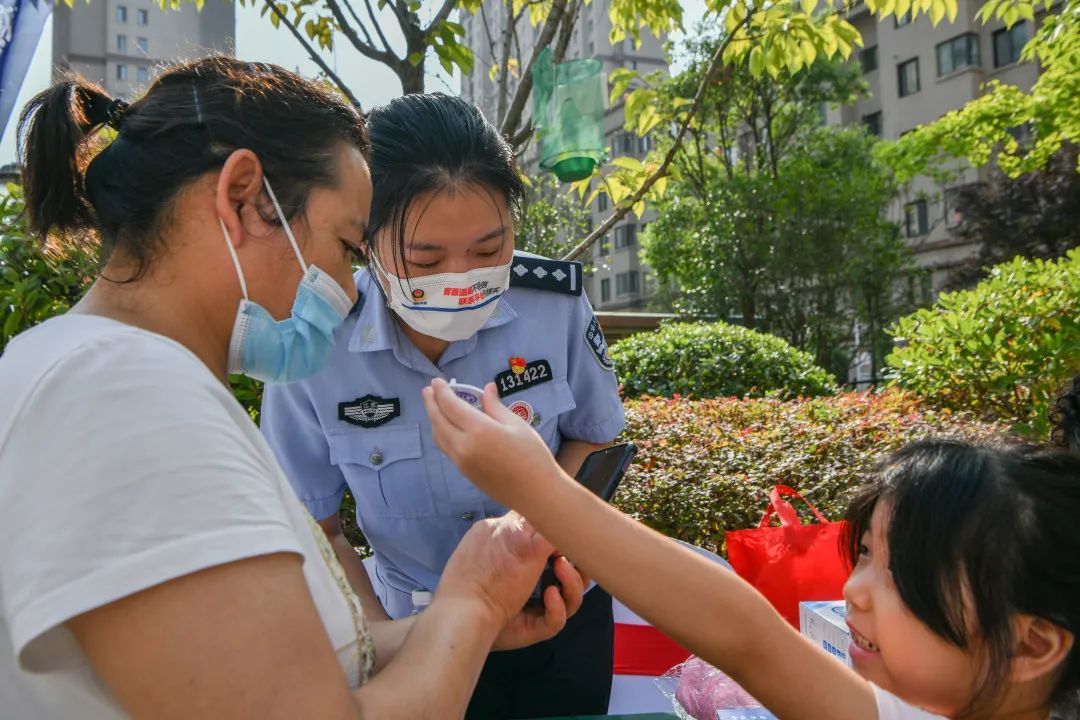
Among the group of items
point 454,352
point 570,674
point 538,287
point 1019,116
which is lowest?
point 570,674

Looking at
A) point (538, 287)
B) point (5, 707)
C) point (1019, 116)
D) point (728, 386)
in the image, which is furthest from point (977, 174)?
point (5, 707)

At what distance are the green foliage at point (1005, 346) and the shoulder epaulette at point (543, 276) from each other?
3138mm

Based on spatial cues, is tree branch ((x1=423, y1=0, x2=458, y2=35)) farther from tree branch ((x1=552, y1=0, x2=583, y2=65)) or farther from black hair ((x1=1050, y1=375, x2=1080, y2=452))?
black hair ((x1=1050, y1=375, x2=1080, y2=452))

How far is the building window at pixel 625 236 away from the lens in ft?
137

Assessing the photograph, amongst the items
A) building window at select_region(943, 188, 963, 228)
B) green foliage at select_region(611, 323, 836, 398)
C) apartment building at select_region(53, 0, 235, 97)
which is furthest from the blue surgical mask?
apartment building at select_region(53, 0, 235, 97)

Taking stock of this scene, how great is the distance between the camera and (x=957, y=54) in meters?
25.7

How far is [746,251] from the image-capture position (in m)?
15.4

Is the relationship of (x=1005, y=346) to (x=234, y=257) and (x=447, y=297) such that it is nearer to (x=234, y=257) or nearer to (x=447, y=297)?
(x=447, y=297)

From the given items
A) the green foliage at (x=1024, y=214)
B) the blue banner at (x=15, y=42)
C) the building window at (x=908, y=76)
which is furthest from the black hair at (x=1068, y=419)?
the building window at (x=908, y=76)

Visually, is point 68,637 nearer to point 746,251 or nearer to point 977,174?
point 746,251

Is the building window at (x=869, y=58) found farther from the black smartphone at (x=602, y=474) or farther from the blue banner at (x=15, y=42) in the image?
the black smartphone at (x=602, y=474)

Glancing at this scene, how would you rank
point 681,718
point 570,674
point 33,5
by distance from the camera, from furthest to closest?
point 33,5
point 570,674
point 681,718

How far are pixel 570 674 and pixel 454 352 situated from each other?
0.81 m

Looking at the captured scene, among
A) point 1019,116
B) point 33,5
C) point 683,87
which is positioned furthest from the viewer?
point 683,87
